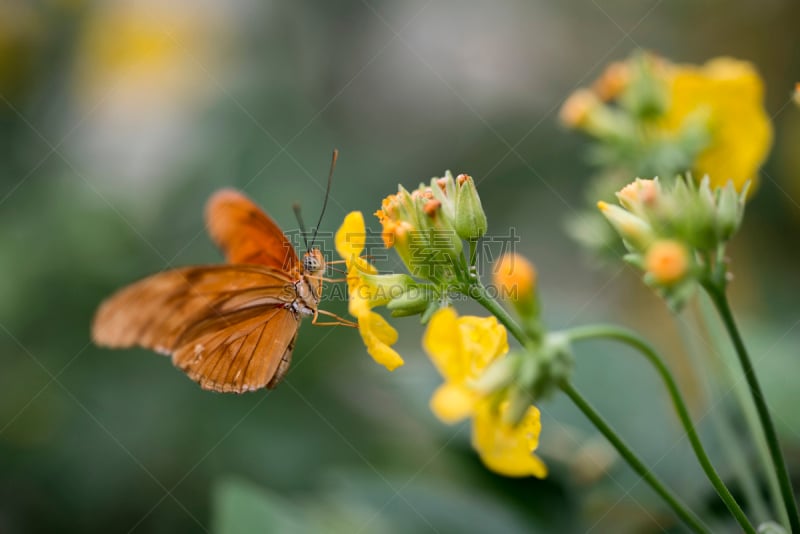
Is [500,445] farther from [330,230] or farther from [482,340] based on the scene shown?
[330,230]

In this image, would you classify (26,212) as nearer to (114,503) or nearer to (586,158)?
(114,503)

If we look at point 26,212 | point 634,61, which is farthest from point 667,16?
point 26,212

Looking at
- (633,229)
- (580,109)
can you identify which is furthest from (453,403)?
(580,109)

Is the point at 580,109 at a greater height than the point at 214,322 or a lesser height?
greater

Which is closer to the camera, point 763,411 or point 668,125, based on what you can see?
point 763,411

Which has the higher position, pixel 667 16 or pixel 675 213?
pixel 667 16

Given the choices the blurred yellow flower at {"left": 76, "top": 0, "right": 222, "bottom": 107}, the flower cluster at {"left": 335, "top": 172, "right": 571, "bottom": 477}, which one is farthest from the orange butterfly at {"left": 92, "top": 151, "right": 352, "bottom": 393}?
the blurred yellow flower at {"left": 76, "top": 0, "right": 222, "bottom": 107}

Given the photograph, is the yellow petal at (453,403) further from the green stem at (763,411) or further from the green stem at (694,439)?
the green stem at (763,411)
